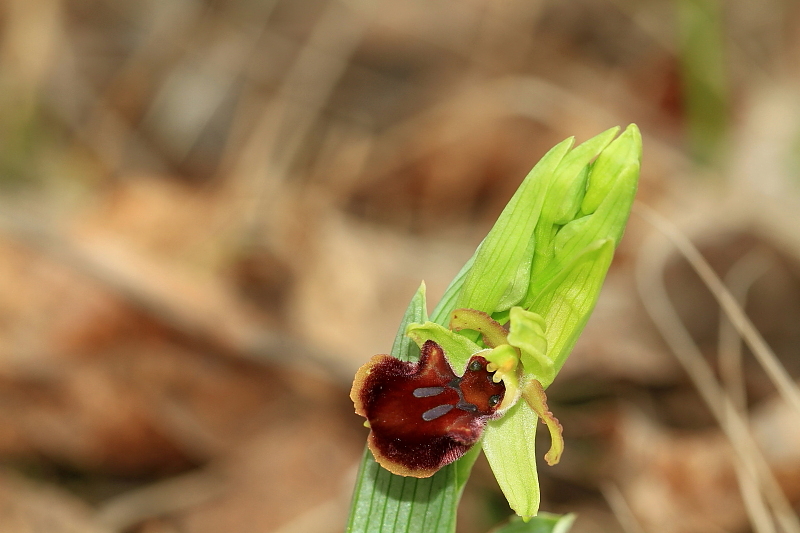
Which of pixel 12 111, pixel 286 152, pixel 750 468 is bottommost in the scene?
pixel 750 468

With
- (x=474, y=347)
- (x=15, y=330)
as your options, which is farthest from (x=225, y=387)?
(x=474, y=347)

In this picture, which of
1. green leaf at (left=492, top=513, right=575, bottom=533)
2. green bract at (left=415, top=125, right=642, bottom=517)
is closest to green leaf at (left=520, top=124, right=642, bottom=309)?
green bract at (left=415, top=125, right=642, bottom=517)

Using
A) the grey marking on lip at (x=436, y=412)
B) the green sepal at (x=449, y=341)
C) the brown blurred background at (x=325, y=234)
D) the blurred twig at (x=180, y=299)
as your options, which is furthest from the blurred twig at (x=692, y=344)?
the blurred twig at (x=180, y=299)

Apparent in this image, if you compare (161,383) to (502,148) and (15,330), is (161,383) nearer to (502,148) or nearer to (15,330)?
(15,330)

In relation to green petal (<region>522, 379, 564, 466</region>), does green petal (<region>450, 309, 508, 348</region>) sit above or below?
above

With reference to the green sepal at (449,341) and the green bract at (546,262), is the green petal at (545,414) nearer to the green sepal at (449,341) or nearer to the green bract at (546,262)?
the green bract at (546,262)

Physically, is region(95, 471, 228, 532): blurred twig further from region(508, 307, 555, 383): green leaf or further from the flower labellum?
region(508, 307, 555, 383): green leaf

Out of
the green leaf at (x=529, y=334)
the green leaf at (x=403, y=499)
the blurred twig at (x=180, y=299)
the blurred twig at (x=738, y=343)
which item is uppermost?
the blurred twig at (x=180, y=299)
